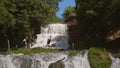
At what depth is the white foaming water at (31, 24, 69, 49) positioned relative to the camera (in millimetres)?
48562

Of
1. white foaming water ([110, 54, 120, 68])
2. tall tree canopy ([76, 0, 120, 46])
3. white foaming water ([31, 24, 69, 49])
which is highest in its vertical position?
tall tree canopy ([76, 0, 120, 46])

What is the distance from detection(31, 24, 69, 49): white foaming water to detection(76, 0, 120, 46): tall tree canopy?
563 centimetres

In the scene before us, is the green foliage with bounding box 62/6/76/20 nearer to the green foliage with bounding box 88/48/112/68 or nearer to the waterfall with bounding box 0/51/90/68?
the green foliage with bounding box 88/48/112/68

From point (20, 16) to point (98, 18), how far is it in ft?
28.9

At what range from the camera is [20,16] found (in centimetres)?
4456

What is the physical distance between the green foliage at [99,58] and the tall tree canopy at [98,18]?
4652 mm

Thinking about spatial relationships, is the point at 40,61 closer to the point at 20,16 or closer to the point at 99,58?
the point at 99,58

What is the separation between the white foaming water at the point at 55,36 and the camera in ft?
159

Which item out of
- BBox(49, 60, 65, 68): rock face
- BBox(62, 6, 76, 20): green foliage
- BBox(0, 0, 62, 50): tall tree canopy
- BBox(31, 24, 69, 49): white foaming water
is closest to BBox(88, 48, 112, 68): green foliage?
BBox(49, 60, 65, 68): rock face

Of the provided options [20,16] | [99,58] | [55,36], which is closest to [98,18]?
[99,58]

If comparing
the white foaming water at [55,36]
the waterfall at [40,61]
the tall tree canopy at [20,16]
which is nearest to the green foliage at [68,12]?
the white foaming water at [55,36]

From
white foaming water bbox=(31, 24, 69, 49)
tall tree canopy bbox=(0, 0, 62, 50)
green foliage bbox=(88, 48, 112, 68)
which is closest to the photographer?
green foliage bbox=(88, 48, 112, 68)

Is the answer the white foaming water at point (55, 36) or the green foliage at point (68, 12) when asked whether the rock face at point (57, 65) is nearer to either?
the white foaming water at point (55, 36)

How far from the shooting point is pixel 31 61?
103 ft
